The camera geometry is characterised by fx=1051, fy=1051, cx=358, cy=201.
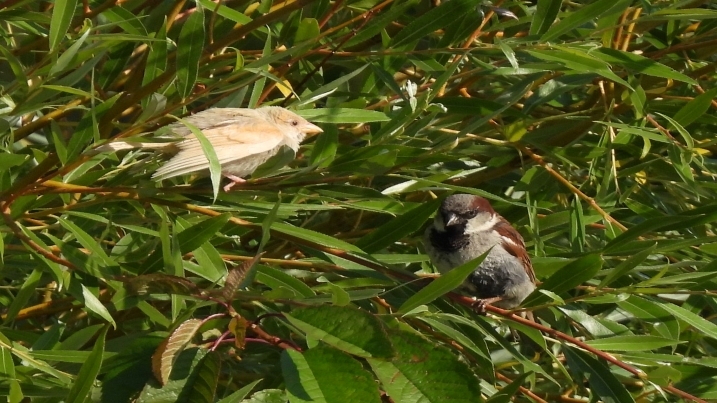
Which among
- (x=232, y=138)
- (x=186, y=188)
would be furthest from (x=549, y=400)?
(x=186, y=188)

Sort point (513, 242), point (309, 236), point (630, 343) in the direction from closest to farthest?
point (309, 236), point (630, 343), point (513, 242)

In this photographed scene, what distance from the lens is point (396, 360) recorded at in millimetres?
1851

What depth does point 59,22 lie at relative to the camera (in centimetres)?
258

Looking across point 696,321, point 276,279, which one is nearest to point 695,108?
point 696,321

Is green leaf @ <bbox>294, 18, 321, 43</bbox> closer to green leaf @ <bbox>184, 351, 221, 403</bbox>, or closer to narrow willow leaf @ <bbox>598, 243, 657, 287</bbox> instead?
narrow willow leaf @ <bbox>598, 243, 657, 287</bbox>

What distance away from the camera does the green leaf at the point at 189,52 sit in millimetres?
2746

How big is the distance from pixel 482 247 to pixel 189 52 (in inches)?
64.2

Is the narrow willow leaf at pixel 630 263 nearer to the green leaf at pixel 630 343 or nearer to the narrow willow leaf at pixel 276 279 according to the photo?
the green leaf at pixel 630 343

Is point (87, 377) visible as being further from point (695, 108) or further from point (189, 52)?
point (695, 108)

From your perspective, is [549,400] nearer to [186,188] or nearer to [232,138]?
[232,138]

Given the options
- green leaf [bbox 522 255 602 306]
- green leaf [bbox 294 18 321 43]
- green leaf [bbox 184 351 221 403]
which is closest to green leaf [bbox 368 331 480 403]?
green leaf [bbox 184 351 221 403]

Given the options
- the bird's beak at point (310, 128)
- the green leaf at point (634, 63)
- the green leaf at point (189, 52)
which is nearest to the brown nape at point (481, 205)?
the bird's beak at point (310, 128)

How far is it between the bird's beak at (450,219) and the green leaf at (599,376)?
0.95 meters

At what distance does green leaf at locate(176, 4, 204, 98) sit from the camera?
2746 mm
